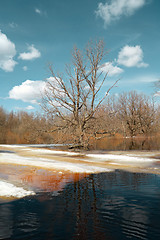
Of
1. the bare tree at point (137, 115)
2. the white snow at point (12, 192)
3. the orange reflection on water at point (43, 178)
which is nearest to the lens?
the white snow at point (12, 192)

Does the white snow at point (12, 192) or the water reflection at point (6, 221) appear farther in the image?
the white snow at point (12, 192)

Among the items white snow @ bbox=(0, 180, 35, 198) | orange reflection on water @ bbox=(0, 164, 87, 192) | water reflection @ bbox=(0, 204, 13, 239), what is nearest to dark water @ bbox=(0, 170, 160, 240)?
water reflection @ bbox=(0, 204, 13, 239)

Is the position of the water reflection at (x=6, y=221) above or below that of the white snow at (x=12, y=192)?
below

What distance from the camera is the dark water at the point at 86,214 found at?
3.46 metres

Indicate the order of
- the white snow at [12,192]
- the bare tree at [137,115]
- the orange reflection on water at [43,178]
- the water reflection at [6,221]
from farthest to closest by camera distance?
the bare tree at [137,115], the orange reflection on water at [43,178], the white snow at [12,192], the water reflection at [6,221]

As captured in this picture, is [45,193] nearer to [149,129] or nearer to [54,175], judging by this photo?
[54,175]

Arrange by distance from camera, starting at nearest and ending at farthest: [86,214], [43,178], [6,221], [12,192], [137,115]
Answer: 1. [6,221]
2. [86,214]
3. [12,192]
4. [43,178]
5. [137,115]

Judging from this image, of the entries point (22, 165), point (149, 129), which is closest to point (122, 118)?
point (149, 129)

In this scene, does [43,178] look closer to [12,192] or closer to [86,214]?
[12,192]

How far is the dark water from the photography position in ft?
11.3

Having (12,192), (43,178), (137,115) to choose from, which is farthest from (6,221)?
(137,115)

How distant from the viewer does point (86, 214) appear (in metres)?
4.25

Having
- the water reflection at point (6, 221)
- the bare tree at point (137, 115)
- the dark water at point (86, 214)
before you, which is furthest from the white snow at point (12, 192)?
the bare tree at point (137, 115)

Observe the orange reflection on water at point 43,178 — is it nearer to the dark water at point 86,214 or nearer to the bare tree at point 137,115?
the dark water at point 86,214
